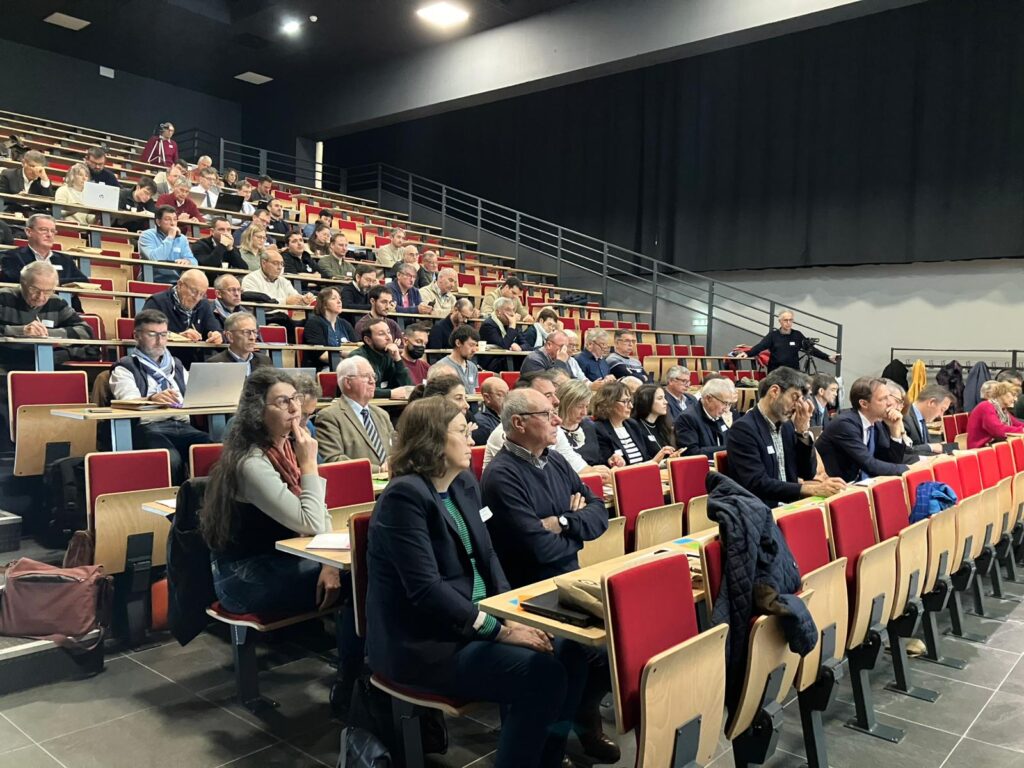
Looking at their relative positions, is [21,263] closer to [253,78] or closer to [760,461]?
[760,461]

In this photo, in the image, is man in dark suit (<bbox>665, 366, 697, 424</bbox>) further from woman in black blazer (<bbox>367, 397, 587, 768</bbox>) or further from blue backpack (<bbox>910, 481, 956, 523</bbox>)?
woman in black blazer (<bbox>367, 397, 587, 768</bbox>)

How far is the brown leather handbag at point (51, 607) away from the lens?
8.45 feet

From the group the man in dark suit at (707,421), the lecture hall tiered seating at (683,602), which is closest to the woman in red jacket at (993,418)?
the lecture hall tiered seating at (683,602)

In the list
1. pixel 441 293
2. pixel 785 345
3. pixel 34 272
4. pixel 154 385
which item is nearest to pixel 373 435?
pixel 154 385

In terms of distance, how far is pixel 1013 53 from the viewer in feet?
26.2

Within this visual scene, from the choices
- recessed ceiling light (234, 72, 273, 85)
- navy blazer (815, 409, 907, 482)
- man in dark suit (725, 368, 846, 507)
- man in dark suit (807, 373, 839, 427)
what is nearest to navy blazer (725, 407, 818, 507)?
man in dark suit (725, 368, 846, 507)

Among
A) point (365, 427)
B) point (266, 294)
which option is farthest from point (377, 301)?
point (365, 427)

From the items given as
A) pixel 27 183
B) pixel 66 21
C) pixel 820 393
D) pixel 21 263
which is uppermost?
pixel 66 21

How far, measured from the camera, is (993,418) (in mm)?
4957

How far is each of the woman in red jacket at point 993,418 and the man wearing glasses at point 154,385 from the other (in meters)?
4.62

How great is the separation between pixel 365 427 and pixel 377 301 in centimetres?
185

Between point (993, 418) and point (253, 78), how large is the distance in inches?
446

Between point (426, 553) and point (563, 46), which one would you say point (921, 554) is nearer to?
point (426, 553)

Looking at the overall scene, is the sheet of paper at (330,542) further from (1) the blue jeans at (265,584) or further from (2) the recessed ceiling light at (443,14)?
(2) the recessed ceiling light at (443,14)
